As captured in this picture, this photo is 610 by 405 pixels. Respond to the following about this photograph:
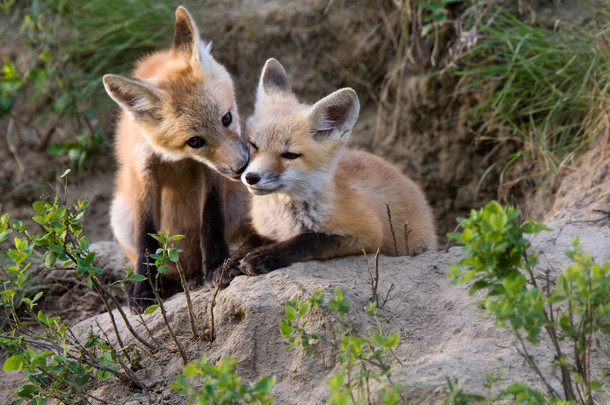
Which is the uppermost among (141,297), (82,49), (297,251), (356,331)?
(82,49)

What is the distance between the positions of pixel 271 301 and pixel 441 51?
3.22 meters

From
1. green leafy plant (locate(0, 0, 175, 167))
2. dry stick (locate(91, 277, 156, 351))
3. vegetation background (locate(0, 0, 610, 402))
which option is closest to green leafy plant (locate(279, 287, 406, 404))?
dry stick (locate(91, 277, 156, 351))

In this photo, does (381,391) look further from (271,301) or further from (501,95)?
(501,95)

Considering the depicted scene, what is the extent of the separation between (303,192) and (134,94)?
109 centimetres

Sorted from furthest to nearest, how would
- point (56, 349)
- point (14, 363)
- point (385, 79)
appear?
point (385, 79), point (56, 349), point (14, 363)

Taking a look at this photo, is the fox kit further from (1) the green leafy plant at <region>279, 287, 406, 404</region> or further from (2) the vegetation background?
(1) the green leafy plant at <region>279, 287, 406, 404</region>

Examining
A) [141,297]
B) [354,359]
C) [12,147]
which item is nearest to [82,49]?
[12,147]

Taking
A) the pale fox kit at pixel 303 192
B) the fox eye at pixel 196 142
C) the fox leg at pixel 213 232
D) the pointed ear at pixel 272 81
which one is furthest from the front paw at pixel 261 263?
the pointed ear at pixel 272 81

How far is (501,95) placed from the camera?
5102 millimetres

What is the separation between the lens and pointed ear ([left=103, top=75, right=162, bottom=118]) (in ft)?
11.9

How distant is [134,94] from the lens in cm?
370

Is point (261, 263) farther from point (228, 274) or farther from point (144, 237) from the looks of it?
point (144, 237)

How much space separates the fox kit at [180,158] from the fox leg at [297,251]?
0.44 meters

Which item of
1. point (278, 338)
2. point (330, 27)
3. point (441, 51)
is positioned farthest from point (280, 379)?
point (330, 27)
